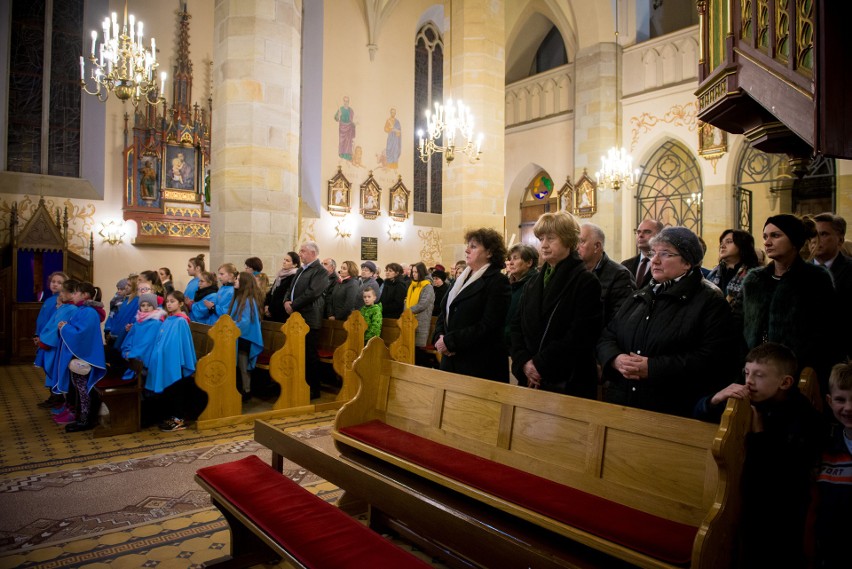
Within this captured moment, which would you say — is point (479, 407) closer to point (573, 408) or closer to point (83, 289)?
point (573, 408)

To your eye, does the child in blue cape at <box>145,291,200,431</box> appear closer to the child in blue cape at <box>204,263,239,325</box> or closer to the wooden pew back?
the wooden pew back

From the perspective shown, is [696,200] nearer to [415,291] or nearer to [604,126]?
[604,126]

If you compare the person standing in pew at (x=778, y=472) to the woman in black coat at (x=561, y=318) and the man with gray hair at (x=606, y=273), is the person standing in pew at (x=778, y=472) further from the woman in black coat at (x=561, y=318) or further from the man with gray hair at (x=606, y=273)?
the man with gray hair at (x=606, y=273)

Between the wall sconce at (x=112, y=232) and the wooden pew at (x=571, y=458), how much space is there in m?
8.71

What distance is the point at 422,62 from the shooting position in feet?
48.5

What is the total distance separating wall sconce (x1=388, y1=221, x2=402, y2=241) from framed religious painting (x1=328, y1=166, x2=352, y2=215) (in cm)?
123

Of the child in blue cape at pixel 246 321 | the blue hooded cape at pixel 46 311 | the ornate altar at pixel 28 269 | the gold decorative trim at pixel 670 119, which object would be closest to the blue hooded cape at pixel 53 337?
the blue hooded cape at pixel 46 311

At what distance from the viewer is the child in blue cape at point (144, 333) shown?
194 inches

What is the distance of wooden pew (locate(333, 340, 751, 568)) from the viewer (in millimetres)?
1646

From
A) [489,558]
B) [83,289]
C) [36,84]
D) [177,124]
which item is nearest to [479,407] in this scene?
[489,558]

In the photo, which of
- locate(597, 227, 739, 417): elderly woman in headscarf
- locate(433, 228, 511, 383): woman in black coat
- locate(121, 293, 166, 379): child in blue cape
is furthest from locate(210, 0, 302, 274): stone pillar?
locate(597, 227, 739, 417): elderly woman in headscarf

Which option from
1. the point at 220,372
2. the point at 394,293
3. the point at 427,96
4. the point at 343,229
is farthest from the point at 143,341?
the point at 427,96

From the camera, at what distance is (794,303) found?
2.43 meters

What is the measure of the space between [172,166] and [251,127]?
4830 millimetres
